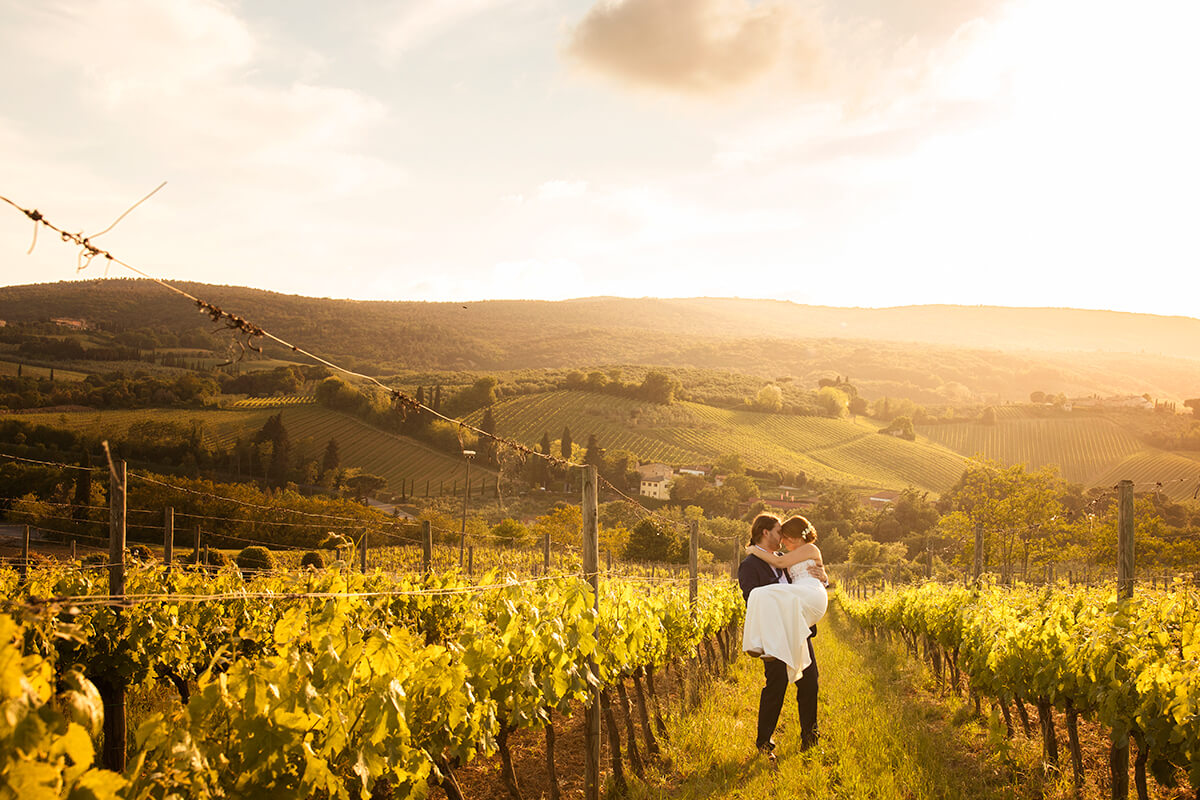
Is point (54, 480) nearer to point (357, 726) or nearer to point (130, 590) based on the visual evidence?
point (130, 590)

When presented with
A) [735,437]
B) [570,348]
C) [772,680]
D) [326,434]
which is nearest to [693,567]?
[772,680]

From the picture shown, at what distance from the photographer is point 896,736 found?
624 cm

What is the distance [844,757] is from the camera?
17.9ft

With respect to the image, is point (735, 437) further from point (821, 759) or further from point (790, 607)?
point (821, 759)

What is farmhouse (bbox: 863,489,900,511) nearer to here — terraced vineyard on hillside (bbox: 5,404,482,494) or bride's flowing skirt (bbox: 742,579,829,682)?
terraced vineyard on hillside (bbox: 5,404,482,494)

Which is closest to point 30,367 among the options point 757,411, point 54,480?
point 54,480

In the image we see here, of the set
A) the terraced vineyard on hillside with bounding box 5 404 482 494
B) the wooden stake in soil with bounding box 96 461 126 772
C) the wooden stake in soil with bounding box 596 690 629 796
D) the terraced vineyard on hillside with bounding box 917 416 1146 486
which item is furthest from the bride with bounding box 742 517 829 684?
the terraced vineyard on hillside with bounding box 917 416 1146 486

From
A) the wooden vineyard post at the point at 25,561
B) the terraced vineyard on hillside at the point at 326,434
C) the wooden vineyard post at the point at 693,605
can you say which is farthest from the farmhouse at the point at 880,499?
the wooden vineyard post at the point at 25,561

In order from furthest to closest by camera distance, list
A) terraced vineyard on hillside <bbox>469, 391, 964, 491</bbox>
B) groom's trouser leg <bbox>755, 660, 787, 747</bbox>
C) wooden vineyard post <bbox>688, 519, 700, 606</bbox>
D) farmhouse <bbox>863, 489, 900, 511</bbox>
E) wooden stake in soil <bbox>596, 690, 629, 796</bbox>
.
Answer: terraced vineyard on hillside <bbox>469, 391, 964, 491</bbox>
farmhouse <bbox>863, 489, 900, 511</bbox>
wooden vineyard post <bbox>688, 519, 700, 606</bbox>
groom's trouser leg <bbox>755, 660, 787, 747</bbox>
wooden stake in soil <bbox>596, 690, 629, 796</bbox>

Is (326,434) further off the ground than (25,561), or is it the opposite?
(25,561)

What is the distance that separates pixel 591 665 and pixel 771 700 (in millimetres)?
1522

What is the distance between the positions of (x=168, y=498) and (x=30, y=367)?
4488 centimetres

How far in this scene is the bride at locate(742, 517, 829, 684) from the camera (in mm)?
5742

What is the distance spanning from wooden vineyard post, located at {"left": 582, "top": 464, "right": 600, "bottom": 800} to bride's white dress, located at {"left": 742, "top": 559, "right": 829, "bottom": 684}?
4.17 ft
